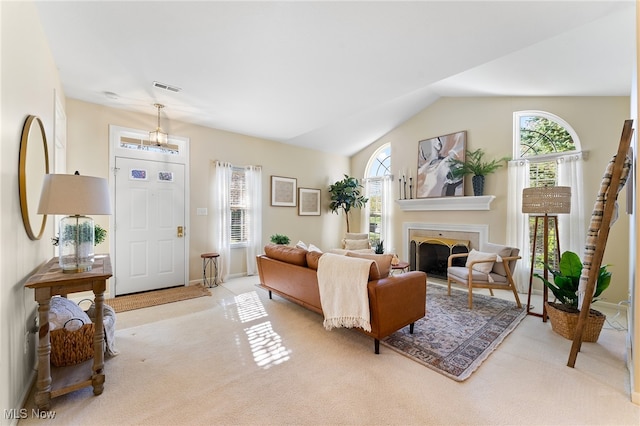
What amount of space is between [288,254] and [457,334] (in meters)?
1.98

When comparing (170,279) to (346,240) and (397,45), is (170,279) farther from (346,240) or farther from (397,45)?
(397,45)

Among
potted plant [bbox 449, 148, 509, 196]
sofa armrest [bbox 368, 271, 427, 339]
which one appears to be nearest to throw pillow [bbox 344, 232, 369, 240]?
potted plant [bbox 449, 148, 509, 196]

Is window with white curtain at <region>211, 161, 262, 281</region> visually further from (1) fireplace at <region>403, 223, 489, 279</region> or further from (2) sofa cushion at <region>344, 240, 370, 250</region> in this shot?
(1) fireplace at <region>403, 223, 489, 279</region>

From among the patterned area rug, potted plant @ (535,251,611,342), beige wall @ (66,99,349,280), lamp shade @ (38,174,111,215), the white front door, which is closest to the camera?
lamp shade @ (38,174,111,215)

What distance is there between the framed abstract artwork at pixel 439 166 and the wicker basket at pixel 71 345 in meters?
5.28

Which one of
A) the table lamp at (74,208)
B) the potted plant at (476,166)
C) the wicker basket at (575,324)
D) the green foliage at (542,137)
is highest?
the green foliage at (542,137)

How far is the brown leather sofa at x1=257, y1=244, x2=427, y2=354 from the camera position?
2.29 m

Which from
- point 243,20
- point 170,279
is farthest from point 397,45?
point 170,279

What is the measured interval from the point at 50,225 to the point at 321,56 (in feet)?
10.2

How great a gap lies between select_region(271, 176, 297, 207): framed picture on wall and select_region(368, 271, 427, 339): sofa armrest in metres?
3.68

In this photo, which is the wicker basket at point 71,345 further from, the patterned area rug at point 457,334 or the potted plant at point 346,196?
the potted plant at point 346,196

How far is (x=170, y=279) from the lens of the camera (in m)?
4.37

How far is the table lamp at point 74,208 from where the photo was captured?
65.9 inches

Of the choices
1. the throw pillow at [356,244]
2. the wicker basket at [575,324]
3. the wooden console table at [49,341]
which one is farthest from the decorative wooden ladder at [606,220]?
the wooden console table at [49,341]
